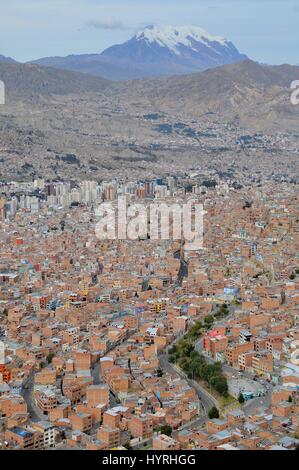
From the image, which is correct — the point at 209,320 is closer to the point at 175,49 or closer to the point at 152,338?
the point at 152,338

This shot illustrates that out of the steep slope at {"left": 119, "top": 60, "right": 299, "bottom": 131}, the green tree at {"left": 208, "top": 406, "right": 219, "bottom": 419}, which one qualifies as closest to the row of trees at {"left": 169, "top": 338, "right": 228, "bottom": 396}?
the green tree at {"left": 208, "top": 406, "right": 219, "bottom": 419}

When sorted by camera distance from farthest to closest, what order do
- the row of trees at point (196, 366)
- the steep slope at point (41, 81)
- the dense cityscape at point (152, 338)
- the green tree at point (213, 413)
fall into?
the steep slope at point (41, 81) < the row of trees at point (196, 366) < the green tree at point (213, 413) < the dense cityscape at point (152, 338)

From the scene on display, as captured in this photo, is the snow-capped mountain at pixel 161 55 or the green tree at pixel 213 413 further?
the snow-capped mountain at pixel 161 55

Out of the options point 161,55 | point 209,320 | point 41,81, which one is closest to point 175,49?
point 161,55

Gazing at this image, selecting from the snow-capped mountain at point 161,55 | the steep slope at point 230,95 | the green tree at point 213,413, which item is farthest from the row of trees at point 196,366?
the snow-capped mountain at point 161,55

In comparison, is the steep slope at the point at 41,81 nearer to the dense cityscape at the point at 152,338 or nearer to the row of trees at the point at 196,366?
the dense cityscape at the point at 152,338

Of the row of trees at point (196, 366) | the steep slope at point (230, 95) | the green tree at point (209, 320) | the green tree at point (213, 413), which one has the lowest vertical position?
the green tree at point (213, 413)

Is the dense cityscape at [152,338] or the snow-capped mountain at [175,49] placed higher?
the snow-capped mountain at [175,49]

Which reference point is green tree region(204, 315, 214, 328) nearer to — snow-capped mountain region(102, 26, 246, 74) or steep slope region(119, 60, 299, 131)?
steep slope region(119, 60, 299, 131)
